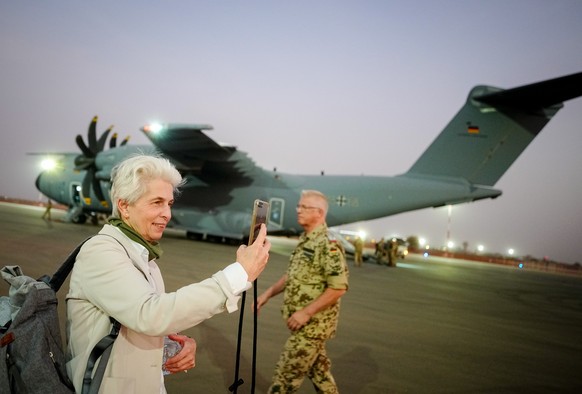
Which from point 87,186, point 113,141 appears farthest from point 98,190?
point 113,141

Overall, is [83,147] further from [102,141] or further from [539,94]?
[539,94]

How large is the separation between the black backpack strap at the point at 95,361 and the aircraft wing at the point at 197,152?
→ 14.0 m

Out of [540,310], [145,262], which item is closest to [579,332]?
[540,310]

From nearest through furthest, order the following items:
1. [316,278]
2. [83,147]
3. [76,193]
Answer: [316,278] → [83,147] → [76,193]

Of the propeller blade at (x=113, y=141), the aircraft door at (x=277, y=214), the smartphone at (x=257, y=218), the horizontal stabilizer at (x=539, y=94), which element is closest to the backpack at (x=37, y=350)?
the smartphone at (x=257, y=218)

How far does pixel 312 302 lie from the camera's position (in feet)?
10.1

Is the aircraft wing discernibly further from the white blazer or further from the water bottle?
the white blazer

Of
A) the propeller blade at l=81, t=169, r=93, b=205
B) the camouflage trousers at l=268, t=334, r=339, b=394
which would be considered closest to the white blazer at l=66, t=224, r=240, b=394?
the camouflage trousers at l=268, t=334, r=339, b=394

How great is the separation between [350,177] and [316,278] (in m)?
15.3

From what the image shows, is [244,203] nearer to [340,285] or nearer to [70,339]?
[340,285]

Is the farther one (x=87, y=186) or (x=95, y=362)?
(x=87, y=186)

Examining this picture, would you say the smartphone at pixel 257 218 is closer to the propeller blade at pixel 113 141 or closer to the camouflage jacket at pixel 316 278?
the camouflage jacket at pixel 316 278

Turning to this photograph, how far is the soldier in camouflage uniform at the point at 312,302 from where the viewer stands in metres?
2.96

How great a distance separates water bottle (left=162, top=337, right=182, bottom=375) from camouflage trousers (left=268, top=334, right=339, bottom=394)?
3.65 feet
